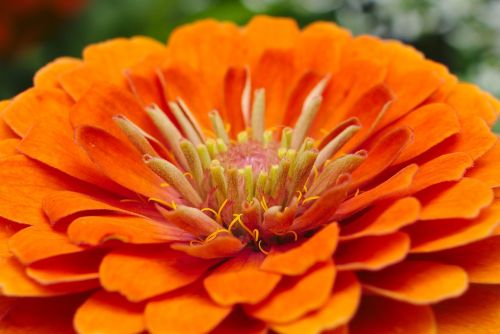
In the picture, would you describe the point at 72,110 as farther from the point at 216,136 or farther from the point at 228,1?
the point at 228,1

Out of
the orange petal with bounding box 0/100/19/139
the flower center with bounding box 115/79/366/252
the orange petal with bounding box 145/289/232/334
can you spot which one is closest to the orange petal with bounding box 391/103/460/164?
the flower center with bounding box 115/79/366/252

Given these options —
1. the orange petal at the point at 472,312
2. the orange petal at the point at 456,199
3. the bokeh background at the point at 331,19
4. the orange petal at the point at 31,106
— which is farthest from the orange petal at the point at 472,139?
the bokeh background at the point at 331,19

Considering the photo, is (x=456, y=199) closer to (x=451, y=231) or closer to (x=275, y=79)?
(x=451, y=231)

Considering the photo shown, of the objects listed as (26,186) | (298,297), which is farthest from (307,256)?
Answer: (26,186)

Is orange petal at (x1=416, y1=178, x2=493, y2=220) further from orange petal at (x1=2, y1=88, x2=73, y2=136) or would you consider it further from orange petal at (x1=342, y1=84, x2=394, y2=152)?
orange petal at (x1=2, y1=88, x2=73, y2=136)

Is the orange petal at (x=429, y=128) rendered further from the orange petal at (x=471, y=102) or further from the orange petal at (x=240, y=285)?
the orange petal at (x=240, y=285)

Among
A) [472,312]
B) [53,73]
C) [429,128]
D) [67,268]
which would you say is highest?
[53,73]

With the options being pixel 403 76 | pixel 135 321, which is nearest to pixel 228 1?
pixel 403 76
